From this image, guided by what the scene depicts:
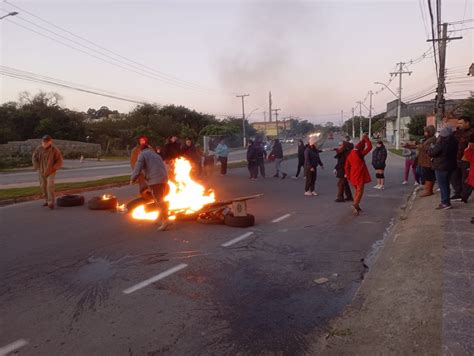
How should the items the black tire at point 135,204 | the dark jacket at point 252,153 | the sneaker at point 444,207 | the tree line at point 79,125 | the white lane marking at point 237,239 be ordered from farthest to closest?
1. the tree line at point 79,125
2. the dark jacket at point 252,153
3. the black tire at point 135,204
4. the sneaker at point 444,207
5. the white lane marking at point 237,239

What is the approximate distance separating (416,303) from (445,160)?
16.8 feet

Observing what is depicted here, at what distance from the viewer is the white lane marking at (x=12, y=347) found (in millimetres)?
3450

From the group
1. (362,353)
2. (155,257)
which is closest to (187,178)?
(155,257)

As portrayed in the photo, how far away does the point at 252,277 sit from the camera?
5.28m

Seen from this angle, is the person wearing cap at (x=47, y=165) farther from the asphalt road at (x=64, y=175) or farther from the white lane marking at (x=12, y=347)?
the white lane marking at (x=12, y=347)

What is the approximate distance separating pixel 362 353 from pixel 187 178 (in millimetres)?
8126

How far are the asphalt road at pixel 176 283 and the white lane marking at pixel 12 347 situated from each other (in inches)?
0.6

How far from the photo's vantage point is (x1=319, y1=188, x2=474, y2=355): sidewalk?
3.28 m

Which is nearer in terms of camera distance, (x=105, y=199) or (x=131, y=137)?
(x=105, y=199)

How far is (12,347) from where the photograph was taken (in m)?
3.53

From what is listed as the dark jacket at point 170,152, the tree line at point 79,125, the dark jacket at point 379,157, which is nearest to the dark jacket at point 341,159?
the dark jacket at point 379,157

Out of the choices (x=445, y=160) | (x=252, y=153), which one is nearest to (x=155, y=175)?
(x=445, y=160)

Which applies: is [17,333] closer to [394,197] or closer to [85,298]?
[85,298]

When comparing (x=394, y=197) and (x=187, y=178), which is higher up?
(x=187, y=178)
